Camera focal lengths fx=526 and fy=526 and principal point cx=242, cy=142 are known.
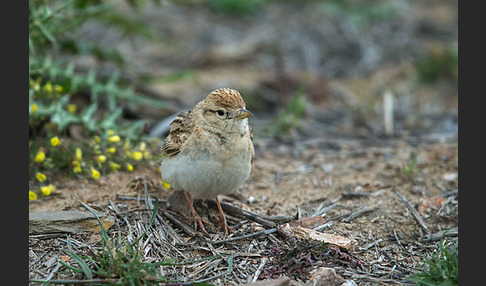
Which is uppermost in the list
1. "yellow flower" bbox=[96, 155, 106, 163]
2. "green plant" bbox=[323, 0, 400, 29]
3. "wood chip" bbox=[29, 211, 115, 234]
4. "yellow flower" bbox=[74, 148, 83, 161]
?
"green plant" bbox=[323, 0, 400, 29]

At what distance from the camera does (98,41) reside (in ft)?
33.6

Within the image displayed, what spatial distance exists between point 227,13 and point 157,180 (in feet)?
23.5

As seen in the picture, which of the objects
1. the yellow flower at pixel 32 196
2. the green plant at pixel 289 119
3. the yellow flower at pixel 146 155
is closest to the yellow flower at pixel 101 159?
the yellow flower at pixel 146 155

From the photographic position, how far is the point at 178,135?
5.23 meters

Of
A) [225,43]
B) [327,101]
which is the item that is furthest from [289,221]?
[225,43]

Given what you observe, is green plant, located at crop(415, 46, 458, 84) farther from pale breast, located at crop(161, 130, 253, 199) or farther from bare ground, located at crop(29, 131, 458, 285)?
pale breast, located at crop(161, 130, 253, 199)

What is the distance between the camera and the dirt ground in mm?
4629

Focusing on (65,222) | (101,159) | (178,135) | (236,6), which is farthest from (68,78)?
(236,6)

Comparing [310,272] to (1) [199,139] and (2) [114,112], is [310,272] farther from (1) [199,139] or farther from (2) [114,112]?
(2) [114,112]

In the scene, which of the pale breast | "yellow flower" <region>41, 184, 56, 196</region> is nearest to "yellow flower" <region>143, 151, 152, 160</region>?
"yellow flower" <region>41, 184, 56, 196</region>

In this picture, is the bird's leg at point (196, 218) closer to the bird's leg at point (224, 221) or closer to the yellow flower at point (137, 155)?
the bird's leg at point (224, 221)

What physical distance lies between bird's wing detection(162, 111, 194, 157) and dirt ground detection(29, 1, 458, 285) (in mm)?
616

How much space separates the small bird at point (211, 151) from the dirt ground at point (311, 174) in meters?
0.44

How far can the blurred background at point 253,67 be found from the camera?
6852mm
